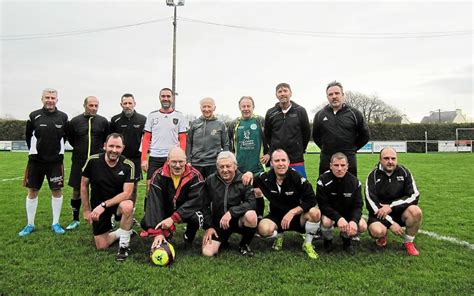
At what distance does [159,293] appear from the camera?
10.1 feet

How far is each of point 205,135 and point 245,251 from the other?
5.81ft

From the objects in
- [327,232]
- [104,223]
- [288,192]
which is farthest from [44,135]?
[327,232]

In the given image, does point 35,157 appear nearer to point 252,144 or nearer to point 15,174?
point 252,144

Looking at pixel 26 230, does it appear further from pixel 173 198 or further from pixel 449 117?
pixel 449 117

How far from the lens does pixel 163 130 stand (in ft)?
17.3

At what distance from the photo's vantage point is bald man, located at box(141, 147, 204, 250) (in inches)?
159

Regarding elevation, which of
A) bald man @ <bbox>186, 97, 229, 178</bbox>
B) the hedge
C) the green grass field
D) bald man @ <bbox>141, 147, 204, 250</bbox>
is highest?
the hedge

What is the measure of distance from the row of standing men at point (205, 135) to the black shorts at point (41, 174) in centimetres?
1

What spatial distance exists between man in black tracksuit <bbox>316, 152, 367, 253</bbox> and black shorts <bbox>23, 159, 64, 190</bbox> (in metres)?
3.68

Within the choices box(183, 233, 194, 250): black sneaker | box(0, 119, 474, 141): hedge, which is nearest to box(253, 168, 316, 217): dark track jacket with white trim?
box(183, 233, 194, 250): black sneaker

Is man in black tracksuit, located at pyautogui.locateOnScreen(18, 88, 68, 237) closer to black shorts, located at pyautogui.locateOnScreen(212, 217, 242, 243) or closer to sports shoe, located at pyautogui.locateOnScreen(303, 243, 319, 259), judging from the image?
black shorts, located at pyautogui.locateOnScreen(212, 217, 242, 243)

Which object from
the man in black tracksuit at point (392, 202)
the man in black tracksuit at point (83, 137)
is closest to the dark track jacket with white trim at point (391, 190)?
the man in black tracksuit at point (392, 202)

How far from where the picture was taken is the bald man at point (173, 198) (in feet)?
13.2

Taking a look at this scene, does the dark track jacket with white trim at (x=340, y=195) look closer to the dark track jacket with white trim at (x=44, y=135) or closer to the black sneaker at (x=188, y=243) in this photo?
the black sneaker at (x=188, y=243)
